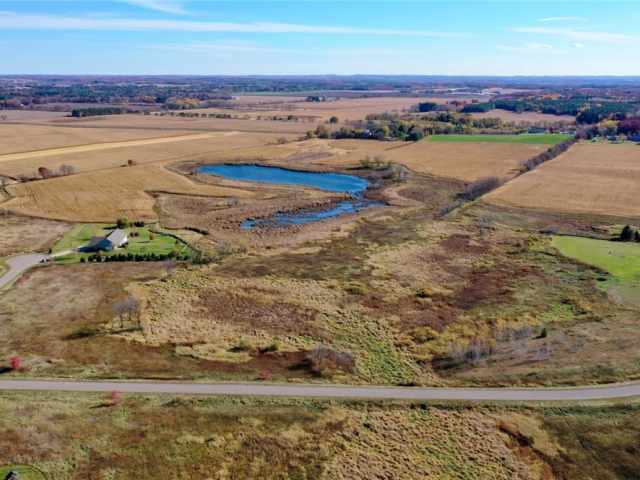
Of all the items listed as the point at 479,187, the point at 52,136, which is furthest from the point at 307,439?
the point at 52,136

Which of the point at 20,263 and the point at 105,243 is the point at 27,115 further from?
the point at 20,263

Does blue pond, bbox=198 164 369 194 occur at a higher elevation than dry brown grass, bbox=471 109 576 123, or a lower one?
lower

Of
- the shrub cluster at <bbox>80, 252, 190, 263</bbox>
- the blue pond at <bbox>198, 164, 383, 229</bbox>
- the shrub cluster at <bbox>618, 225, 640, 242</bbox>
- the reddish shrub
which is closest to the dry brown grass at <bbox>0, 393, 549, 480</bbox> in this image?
the reddish shrub

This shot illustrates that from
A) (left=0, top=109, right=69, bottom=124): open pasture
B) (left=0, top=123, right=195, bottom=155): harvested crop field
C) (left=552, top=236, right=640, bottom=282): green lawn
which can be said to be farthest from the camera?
(left=0, top=109, right=69, bottom=124): open pasture

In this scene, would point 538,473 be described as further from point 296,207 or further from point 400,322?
point 296,207

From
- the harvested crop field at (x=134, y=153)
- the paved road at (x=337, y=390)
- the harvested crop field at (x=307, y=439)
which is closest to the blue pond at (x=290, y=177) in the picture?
the harvested crop field at (x=134, y=153)

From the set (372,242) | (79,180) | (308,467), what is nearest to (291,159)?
(79,180)

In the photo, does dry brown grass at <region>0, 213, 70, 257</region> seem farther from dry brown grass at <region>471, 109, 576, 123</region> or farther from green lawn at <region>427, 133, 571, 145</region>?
dry brown grass at <region>471, 109, 576, 123</region>
